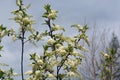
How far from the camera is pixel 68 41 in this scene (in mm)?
6516

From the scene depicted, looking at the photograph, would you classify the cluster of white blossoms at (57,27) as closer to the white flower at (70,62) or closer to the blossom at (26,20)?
the white flower at (70,62)

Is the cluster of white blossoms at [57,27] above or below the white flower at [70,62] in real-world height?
above

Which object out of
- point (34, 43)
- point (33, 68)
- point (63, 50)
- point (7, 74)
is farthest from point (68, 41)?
point (7, 74)

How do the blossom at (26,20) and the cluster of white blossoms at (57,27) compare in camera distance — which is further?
the blossom at (26,20)

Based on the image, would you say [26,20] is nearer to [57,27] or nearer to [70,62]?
[57,27]

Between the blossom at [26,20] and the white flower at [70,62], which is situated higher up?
the blossom at [26,20]

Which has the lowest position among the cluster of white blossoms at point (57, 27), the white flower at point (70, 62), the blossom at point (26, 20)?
the white flower at point (70, 62)

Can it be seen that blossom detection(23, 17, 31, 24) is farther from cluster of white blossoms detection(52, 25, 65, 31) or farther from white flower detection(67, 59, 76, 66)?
white flower detection(67, 59, 76, 66)

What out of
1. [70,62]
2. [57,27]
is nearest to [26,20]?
[57,27]

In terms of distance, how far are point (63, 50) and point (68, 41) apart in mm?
263

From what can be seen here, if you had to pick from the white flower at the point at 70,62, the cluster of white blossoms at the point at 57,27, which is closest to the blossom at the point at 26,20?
the cluster of white blossoms at the point at 57,27

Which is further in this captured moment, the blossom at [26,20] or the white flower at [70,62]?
the blossom at [26,20]

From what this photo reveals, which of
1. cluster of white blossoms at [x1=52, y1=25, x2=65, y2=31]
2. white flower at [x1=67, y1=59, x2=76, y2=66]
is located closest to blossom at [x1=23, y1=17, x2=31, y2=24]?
cluster of white blossoms at [x1=52, y1=25, x2=65, y2=31]

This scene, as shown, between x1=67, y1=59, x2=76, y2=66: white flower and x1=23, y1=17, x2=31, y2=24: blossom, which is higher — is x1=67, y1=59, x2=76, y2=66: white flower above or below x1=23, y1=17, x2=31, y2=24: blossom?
below
